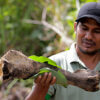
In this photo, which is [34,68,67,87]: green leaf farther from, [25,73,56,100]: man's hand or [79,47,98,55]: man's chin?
[79,47,98,55]: man's chin

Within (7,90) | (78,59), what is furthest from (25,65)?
(7,90)

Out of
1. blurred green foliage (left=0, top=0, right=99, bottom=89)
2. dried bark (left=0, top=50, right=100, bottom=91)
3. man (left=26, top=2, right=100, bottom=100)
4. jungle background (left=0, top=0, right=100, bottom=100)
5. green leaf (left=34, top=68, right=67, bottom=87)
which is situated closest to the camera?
dried bark (left=0, top=50, right=100, bottom=91)

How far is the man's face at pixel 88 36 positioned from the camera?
204 cm

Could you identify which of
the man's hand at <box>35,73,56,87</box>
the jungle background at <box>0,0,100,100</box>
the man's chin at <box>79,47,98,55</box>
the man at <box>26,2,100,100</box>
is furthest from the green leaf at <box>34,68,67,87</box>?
the jungle background at <box>0,0,100,100</box>

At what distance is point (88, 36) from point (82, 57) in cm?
20

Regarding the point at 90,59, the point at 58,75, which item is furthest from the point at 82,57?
the point at 58,75

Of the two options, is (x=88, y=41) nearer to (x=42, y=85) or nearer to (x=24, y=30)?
(x=42, y=85)

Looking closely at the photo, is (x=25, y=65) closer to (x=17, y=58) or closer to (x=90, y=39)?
(x=17, y=58)

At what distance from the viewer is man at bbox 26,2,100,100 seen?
200 centimetres

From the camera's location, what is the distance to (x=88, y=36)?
204 centimetres

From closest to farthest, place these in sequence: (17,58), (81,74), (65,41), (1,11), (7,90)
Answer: (17,58) → (81,74) → (65,41) → (7,90) → (1,11)

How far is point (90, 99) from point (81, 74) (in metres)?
0.24

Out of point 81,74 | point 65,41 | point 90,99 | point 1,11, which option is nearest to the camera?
point 81,74

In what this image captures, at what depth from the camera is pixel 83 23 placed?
2064 mm
